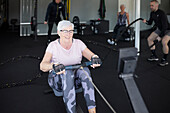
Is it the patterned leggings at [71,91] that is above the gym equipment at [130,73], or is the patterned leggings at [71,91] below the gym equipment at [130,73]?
below

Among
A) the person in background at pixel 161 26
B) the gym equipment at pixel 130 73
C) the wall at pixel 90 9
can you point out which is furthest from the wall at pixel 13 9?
the gym equipment at pixel 130 73

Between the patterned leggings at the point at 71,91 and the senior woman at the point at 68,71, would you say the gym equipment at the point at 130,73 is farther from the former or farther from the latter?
the patterned leggings at the point at 71,91

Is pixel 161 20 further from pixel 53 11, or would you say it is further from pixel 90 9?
pixel 90 9

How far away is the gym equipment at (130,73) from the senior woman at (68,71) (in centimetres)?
80

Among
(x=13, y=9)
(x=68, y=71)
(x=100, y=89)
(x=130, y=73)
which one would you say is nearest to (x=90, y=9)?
(x=13, y=9)

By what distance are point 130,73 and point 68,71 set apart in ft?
3.13

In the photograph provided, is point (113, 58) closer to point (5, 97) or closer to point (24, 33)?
point (5, 97)

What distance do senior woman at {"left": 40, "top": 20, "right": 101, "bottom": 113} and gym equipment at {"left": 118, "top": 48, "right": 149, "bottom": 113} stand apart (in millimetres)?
799

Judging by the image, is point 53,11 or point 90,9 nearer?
point 53,11

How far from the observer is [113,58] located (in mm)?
4574

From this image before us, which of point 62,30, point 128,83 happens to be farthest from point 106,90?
point 128,83

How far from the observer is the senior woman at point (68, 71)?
1.69 meters

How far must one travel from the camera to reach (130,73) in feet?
2.75

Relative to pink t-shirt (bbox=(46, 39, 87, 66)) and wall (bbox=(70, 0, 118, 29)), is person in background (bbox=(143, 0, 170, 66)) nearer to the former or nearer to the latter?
pink t-shirt (bbox=(46, 39, 87, 66))
